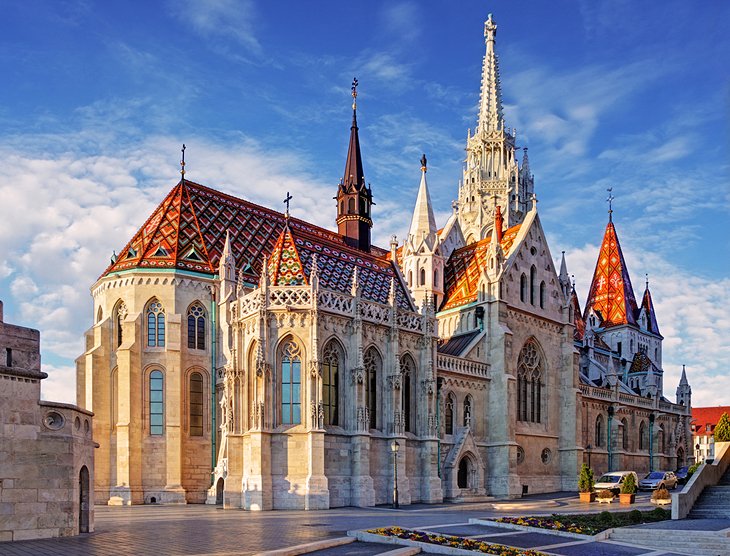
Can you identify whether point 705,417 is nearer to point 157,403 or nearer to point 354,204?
point 354,204

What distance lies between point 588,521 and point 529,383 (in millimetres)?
23161

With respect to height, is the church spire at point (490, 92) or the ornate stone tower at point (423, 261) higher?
the church spire at point (490, 92)

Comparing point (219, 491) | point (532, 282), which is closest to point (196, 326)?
point (219, 491)

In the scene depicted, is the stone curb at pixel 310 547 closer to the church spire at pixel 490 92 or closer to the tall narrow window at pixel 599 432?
the tall narrow window at pixel 599 432

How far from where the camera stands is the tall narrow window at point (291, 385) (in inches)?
1265

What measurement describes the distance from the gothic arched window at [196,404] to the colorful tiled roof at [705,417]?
84696 millimetres

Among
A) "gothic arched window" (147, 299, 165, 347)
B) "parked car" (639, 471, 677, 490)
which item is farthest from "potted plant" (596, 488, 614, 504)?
"gothic arched window" (147, 299, 165, 347)

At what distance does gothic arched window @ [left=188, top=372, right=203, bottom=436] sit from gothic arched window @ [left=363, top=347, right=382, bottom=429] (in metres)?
9.40

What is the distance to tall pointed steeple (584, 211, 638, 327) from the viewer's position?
79750 millimetres

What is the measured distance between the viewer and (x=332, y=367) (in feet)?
110

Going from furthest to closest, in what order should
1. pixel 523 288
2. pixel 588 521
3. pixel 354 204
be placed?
1. pixel 354 204
2. pixel 523 288
3. pixel 588 521

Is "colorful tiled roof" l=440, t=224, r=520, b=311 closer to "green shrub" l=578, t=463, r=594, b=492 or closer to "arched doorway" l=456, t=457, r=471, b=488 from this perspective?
"arched doorway" l=456, t=457, r=471, b=488

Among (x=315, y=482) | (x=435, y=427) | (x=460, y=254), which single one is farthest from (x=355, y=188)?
(x=315, y=482)

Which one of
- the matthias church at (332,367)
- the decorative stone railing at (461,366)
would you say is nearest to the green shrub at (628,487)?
the matthias church at (332,367)
